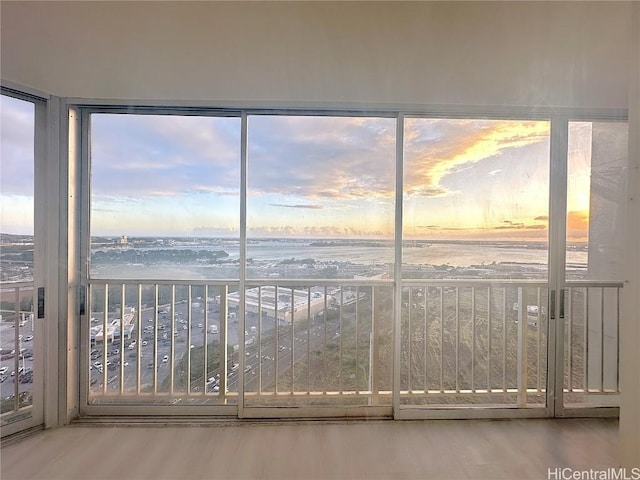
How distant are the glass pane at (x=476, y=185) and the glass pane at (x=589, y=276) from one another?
18cm

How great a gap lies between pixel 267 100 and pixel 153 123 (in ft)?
2.70

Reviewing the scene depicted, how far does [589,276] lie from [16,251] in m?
3.82

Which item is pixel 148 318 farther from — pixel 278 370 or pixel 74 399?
pixel 278 370

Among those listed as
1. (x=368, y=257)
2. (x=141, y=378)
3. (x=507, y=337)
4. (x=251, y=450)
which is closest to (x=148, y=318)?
(x=141, y=378)

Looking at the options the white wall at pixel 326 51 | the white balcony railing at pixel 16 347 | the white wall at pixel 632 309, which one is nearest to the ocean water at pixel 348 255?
the white balcony railing at pixel 16 347

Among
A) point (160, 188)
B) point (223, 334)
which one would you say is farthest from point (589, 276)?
point (160, 188)

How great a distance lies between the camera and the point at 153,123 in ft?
7.04

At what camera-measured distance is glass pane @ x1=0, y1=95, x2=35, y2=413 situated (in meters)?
1.90

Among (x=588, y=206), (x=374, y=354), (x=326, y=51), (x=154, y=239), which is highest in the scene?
(x=326, y=51)

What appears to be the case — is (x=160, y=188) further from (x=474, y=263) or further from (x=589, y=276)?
(x=589, y=276)

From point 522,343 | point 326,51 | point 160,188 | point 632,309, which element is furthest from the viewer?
point 522,343

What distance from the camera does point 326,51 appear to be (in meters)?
1.47

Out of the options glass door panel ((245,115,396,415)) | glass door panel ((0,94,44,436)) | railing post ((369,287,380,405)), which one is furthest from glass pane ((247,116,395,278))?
glass door panel ((0,94,44,436))

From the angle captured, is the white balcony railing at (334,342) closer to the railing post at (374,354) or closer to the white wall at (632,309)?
the railing post at (374,354)
